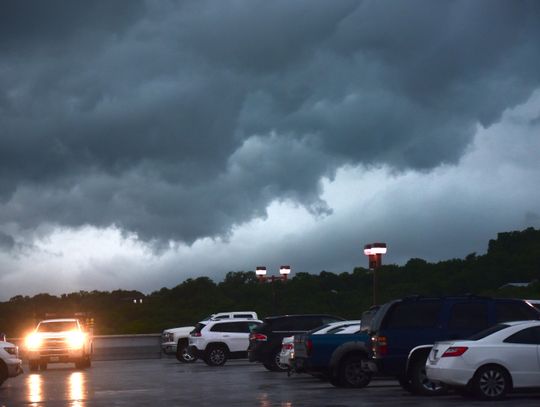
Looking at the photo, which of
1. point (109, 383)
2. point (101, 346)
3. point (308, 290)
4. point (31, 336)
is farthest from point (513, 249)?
point (109, 383)

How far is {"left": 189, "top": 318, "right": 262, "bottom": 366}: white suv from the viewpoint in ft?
125

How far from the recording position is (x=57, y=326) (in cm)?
3875

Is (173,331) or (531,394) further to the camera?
(173,331)

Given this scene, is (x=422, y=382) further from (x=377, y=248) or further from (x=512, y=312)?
(x=377, y=248)

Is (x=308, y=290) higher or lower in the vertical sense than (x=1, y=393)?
higher

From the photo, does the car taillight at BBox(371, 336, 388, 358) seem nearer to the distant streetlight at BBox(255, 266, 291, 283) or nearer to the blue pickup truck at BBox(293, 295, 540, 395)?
the blue pickup truck at BBox(293, 295, 540, 395)

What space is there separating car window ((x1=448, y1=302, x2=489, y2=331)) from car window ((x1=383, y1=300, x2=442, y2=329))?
0.32m

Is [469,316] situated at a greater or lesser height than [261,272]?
lesser

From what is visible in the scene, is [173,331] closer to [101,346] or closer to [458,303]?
[101,346]

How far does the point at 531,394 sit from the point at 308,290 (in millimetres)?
69572

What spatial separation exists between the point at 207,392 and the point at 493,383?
21.7ft

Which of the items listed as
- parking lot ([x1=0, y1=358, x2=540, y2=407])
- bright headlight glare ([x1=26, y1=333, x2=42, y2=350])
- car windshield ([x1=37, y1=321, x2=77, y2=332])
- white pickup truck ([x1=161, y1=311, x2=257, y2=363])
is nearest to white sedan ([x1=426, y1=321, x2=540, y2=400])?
parking lot ([x1=0, y1=358, x2=540, y2=407])

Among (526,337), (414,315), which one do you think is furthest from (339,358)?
(526,337)

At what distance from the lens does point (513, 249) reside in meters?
92.9
